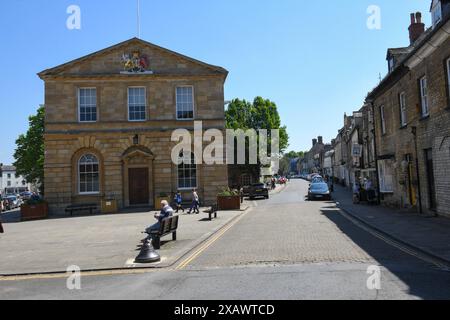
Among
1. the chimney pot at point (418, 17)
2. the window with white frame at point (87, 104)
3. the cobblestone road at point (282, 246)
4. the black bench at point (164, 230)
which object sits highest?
the chimney pot at point (418, 17)

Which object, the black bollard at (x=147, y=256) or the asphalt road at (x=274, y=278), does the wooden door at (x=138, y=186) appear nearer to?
the asphalt road at (x=274, y=278)

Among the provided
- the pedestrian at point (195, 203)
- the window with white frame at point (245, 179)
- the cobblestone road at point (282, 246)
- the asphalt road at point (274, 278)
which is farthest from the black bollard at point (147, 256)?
the window with white frame at point (245, 179)

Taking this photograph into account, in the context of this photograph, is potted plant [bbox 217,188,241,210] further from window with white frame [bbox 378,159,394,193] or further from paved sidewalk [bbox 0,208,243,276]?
window with white frame [bbox 378,159,394,193]

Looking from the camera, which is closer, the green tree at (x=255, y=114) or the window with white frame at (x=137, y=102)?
the window with white frame at (x=137, y=102)

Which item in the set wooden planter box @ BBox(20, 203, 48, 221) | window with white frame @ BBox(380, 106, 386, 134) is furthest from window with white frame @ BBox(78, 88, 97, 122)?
window with white frame @ BBox(380, 106, 386, 134)

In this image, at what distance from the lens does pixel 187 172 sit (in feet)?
97.0

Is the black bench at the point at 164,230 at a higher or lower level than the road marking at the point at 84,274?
higher

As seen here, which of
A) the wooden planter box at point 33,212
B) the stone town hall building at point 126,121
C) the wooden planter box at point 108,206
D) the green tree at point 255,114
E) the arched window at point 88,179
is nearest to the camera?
the wooden planter box at point 33,212

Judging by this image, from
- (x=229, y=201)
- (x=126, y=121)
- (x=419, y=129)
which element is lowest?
(x=229, y=201)

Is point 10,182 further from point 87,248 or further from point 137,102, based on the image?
point 87,248

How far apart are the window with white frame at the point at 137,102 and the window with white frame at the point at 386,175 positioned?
16.0m

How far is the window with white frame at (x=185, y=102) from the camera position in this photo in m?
29.7

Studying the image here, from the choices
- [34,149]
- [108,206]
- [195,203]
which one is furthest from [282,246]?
[34,149]

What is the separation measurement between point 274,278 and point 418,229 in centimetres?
811
